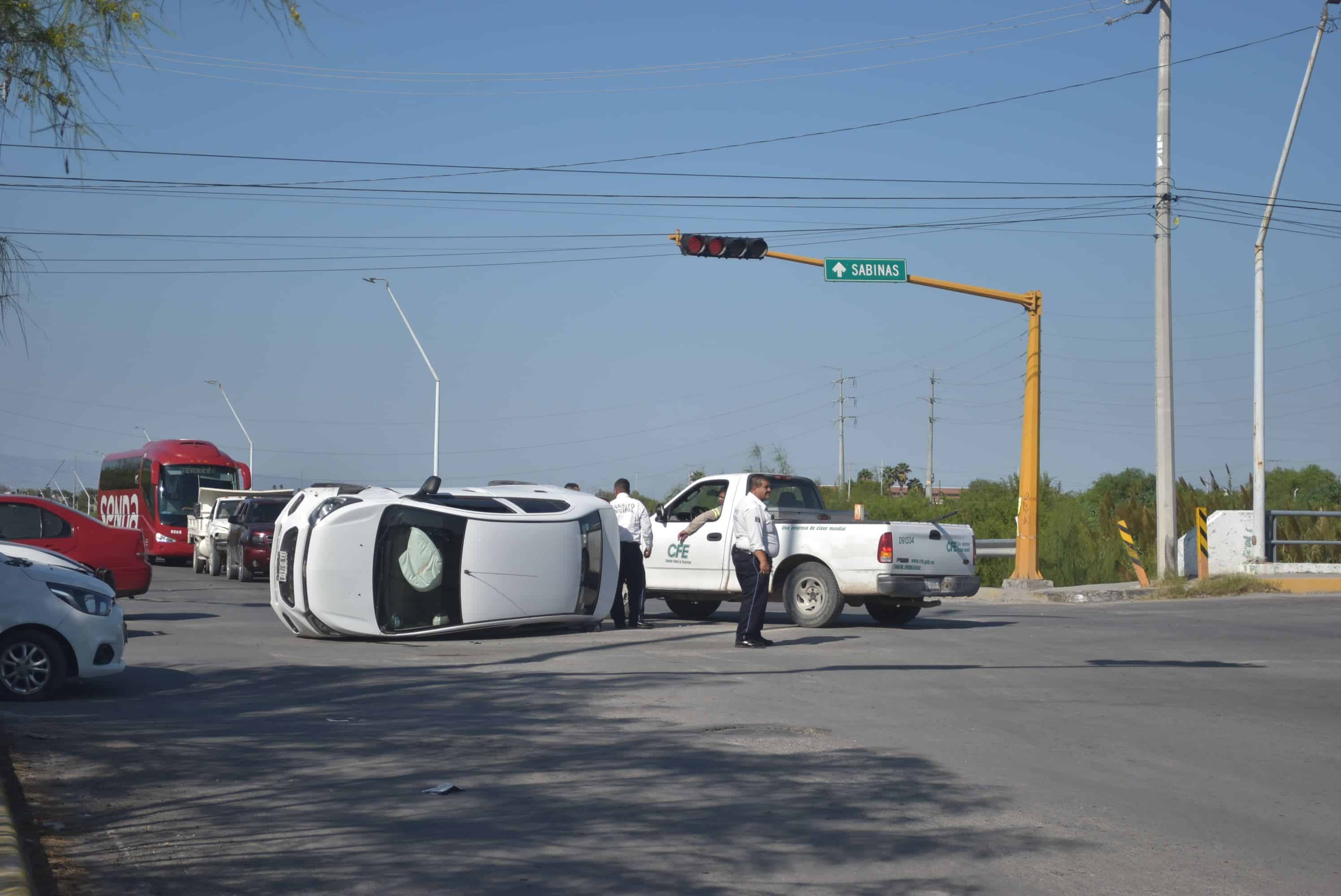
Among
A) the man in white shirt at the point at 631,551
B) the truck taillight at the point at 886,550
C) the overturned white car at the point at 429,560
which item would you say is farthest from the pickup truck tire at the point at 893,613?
the overturned white car at the point at 429,560

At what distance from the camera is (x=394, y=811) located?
6547 mm

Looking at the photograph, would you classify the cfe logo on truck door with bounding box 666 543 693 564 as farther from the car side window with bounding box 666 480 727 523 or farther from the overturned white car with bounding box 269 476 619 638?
the overturned white car with bounding box 269 476 619 638

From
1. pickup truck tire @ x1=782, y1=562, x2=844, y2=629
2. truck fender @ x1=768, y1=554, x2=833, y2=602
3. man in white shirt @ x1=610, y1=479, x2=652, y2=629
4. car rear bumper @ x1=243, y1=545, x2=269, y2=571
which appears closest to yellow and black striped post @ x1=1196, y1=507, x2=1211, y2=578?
pickup truck tire @ x1=782, y1=562, x2=844, y2=629

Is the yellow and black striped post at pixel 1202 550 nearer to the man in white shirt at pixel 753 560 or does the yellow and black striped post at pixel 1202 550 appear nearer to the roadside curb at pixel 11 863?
the man in white shirt at pixel 753 560

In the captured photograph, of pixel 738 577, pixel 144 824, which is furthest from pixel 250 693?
pixel 738 577

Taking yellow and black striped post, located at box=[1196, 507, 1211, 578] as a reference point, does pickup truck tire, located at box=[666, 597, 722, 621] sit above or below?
below

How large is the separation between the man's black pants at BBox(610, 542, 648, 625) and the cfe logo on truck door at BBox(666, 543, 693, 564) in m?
1.27

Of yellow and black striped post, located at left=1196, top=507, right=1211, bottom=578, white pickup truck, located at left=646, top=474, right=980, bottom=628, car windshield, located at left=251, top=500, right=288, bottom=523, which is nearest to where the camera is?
white pickup truck, located at left=646, top=474, right=980, bottom=628

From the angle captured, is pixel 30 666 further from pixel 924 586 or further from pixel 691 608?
pixel 691 608

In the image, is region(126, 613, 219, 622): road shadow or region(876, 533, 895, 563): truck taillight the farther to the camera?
region(126, 613, 219, 622): road shadow

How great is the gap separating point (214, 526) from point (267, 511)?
3973 millimetres

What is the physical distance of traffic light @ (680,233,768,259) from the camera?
74.3ft

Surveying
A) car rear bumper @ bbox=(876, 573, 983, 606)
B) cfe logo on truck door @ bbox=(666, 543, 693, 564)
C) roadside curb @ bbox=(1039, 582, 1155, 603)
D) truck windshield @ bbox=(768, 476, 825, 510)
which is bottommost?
roadside curb @ bbox=(1039, 582, 1155, 603)

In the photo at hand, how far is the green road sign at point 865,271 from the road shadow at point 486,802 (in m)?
14.9
